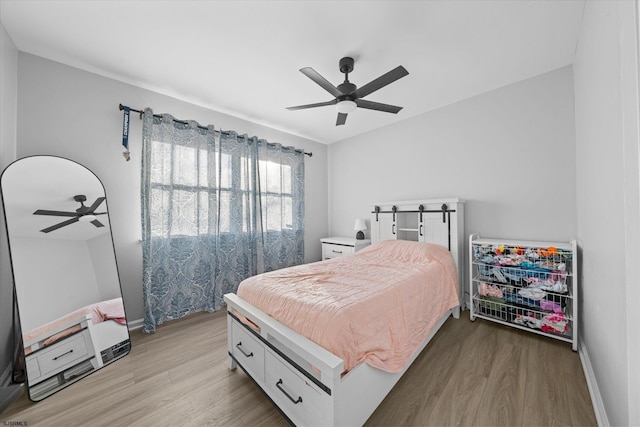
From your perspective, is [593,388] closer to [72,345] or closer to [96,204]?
[72,345]

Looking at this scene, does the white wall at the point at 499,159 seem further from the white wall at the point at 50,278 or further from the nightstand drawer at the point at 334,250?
the white wall at the point at 50,278

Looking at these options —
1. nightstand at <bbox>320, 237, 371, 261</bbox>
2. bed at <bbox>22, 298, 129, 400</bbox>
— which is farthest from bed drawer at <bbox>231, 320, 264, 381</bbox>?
nightstand at <bbox>320, 237, 371, 261</bbox>

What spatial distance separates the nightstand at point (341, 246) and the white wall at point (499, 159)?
815 mm

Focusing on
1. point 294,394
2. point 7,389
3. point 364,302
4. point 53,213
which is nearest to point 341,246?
point 364,302

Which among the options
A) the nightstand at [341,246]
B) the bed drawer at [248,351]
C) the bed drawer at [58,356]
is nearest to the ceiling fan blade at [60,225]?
the bed drawer at [58,356]

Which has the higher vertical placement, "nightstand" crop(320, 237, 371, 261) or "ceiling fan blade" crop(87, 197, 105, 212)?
"ceiling fan blade" crop(87, 197, 105, 212)

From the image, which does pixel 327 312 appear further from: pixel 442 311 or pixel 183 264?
pixel 183 264

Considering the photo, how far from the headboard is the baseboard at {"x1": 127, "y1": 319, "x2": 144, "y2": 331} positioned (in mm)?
3146

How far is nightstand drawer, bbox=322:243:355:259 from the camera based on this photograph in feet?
12.5

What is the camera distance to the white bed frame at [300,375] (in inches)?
45.1

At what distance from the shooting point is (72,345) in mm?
1844

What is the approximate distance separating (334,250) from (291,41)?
116 inches

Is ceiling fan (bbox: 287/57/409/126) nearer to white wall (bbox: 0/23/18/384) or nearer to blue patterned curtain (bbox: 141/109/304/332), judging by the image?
blue patterned curtain (bbox: 141/109/304/332)

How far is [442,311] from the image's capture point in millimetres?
2264
